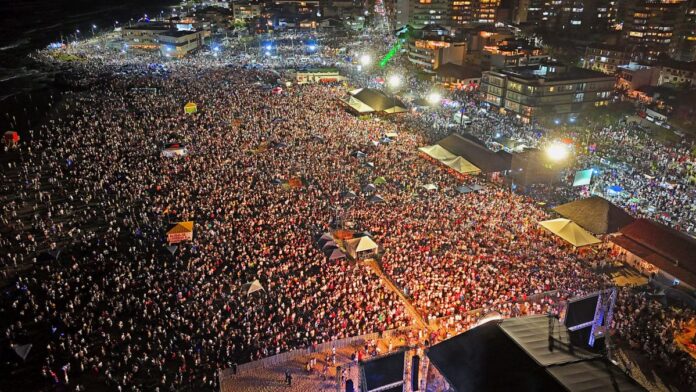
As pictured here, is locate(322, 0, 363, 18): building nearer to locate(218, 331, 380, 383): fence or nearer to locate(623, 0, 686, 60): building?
locate(623, 0, 686, 60): building

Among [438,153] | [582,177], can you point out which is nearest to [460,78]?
[438,153]

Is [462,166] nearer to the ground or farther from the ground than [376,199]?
farther from the ground

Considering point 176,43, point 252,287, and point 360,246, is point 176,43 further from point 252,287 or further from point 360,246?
point 252,287

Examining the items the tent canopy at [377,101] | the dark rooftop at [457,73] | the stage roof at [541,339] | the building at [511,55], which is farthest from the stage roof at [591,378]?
the building at [511,55]

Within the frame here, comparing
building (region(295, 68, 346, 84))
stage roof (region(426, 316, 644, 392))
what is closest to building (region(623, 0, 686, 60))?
building (region(295, 68, 346, 84))

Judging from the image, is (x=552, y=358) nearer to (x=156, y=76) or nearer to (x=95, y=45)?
(x=156, y=76)

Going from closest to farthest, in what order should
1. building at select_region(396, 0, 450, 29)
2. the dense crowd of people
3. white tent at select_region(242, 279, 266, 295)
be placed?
the dense crowd of people < white tent at select_region(242, 279, 266, 295) < building at select_region(396, 0, 450, 29)
